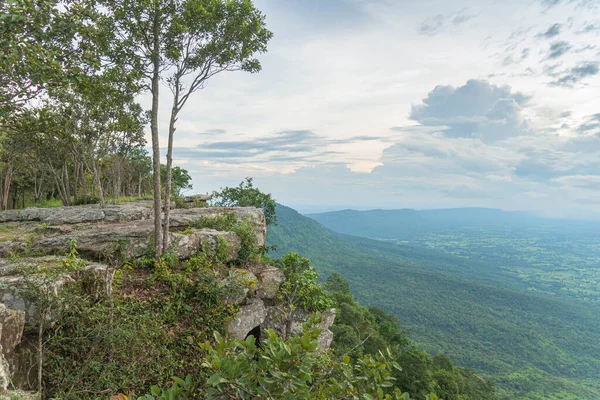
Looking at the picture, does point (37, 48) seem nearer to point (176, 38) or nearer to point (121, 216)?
point (176, 38)

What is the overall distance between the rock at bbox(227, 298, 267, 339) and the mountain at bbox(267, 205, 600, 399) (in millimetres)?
87927

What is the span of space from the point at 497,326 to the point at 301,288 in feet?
496

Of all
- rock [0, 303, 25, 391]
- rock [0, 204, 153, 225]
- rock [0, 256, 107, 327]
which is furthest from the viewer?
rock [0, 204, 153, 225]

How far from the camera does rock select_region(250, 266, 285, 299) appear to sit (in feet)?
38.7

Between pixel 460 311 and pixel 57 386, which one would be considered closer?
pixel 57 386

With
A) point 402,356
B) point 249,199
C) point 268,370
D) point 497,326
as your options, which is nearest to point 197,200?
point 249,199

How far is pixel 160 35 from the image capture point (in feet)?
35.4

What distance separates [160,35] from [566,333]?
193522 mm

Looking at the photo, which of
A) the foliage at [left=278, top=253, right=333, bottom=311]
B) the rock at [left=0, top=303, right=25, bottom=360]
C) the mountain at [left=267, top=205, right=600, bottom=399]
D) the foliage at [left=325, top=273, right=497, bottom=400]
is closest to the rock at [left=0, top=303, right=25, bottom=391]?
the rock at [left=0, top=303, right=25, bottom=360]

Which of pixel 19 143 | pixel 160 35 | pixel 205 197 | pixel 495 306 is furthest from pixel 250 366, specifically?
pixel 495 306

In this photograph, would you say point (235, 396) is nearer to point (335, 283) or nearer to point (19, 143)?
point (19, 143)

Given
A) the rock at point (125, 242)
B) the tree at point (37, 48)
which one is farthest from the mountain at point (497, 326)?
the tree at point (37, 48)

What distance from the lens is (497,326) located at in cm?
12800

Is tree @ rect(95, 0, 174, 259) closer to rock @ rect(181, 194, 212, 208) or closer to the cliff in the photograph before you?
the cliff
